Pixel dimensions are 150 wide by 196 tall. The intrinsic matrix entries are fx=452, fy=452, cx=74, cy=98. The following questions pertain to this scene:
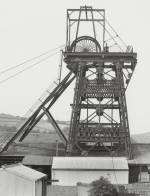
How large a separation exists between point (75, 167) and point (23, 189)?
9.64m

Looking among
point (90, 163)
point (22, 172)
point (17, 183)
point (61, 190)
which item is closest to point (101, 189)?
point (22, 172)

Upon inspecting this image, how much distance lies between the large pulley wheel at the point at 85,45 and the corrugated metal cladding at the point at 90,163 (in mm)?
8670

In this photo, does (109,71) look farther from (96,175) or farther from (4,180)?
(4,180)

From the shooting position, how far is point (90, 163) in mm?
32094

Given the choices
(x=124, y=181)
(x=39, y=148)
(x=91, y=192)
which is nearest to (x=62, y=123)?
(x=39, y=148)

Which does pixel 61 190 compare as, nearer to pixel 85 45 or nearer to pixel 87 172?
pixel 87 172

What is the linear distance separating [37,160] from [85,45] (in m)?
9.76

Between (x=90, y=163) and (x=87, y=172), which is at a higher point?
(x=90, y=163)

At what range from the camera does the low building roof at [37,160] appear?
32906 mm

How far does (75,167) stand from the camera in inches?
1244

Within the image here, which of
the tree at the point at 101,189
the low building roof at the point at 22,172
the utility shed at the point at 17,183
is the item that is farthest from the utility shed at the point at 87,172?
the utility shed at the point at 17,183

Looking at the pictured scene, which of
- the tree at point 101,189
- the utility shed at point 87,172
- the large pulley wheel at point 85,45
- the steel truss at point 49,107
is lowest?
the tree at point 101,189

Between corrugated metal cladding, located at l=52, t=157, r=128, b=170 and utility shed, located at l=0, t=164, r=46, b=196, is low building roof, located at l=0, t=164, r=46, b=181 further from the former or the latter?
corrugated metal cladding, located at l=52, t=157, r=128, b=170

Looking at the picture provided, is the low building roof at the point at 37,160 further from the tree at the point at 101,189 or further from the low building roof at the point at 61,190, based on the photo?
the tree at the point at 101,189
